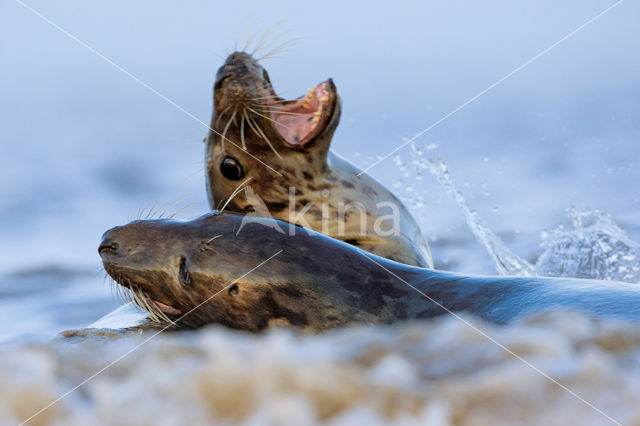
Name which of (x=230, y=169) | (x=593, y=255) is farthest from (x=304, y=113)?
(x=593, y=255)

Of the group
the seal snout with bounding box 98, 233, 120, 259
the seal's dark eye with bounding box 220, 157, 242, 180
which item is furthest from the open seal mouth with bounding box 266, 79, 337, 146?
the seal snout with bounding box 98, 233, 120, 259

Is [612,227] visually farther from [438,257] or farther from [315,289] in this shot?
[315,289]

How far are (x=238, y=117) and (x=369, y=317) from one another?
6.70ft

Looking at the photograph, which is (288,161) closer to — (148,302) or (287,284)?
(148,302)

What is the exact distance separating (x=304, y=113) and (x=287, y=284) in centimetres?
187

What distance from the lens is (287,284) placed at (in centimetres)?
270

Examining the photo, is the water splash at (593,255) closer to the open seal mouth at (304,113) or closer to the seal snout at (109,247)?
the open seal mouth at (304,113)

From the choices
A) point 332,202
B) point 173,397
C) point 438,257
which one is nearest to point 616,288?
point 173,397

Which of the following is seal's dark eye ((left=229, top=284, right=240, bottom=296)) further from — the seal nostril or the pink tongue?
the seal nostril

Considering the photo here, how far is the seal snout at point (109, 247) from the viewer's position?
9.82 feet

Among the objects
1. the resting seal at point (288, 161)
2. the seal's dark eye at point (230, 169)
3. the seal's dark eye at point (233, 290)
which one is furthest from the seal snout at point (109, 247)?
Result: the seal's dark eye at point (230, 169)

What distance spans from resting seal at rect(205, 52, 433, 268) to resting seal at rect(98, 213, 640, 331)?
4.68 ft

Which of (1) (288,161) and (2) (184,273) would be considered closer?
(2) (184,273)

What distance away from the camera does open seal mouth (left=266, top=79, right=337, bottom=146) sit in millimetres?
4332
